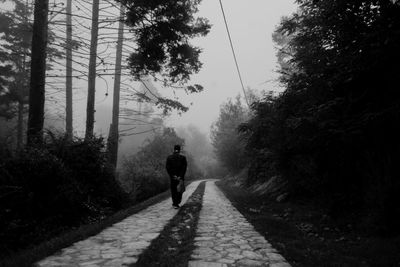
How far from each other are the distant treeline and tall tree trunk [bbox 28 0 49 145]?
686 cm

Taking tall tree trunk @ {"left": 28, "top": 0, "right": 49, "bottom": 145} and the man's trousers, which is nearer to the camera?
tall tree trunk @ {"left": 28, "top": 0, "right": 49, "bottom": 145}

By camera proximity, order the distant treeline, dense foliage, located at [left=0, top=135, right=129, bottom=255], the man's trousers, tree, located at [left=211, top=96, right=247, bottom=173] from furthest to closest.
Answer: tree, located at [left=211, top=96, right=247, bottom=173] → the man's trousers → dense foliage, located at [left=0, top=135, right=129, bottom=255] → the distant treeline

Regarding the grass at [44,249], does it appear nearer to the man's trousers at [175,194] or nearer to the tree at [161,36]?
the man's trousers at [175,194]

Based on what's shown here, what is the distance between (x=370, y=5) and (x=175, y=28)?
19.5 ft

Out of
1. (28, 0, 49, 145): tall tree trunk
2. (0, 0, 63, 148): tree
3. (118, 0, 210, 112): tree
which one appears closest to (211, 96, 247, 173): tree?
(0, 0, 63, 148): tree

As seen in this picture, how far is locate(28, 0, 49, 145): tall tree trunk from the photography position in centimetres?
913

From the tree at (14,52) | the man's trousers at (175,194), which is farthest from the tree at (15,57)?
the man's trousers at (175,194)

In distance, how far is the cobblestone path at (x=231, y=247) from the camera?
14.9 ft

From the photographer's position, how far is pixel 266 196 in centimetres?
1352

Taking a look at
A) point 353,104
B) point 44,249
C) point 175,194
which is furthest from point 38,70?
point 353,104

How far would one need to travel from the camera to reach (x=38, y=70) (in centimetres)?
930

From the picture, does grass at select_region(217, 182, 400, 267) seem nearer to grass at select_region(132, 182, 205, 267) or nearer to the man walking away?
grass at select_region(132, 182, 205, 267)

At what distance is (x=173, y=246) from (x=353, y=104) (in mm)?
4663

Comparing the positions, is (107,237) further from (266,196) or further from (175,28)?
(266,196)
